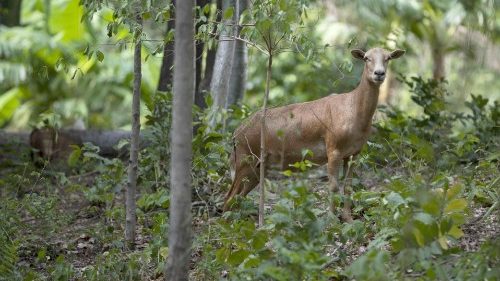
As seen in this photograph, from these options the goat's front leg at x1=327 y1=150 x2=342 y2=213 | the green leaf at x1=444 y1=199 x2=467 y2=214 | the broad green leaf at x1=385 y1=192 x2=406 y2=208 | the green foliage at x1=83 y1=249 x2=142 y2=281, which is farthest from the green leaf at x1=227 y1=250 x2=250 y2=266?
the goat's front leg at x1=327 y1=150 x2=342 y2=213

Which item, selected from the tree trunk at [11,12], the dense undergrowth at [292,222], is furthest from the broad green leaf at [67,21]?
the dense undergrowth at [292,222]

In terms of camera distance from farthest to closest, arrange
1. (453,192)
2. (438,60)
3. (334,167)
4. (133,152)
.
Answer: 1. (438,60)
2. (334,167)
3. (133,152)
4. (453,192)

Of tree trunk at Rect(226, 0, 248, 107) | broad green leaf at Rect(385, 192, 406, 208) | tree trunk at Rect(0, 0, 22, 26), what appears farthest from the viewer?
tree trunk at Rect(0, 0, 22, 26)

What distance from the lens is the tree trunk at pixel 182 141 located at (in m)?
5.56

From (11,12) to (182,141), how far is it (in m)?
11.7

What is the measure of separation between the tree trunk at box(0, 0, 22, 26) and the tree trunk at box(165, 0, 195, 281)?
968 centimetres

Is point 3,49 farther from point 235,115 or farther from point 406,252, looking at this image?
point 406,252

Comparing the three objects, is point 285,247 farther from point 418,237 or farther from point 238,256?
point 418,237

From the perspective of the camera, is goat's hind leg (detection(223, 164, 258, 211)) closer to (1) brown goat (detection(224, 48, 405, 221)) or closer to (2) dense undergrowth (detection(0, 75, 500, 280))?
(1) brown goat (detection(224, 48, 405, 221))

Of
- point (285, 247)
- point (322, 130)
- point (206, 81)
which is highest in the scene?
point (206, 81)

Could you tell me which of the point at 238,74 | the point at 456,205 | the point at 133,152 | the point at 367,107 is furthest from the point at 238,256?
the point at 238,74

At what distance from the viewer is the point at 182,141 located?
5637 mm

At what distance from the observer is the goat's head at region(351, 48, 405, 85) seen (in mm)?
8211

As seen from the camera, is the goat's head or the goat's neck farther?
the goat's neck
